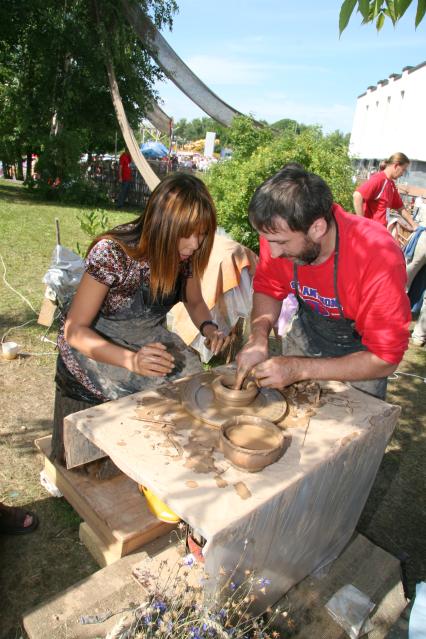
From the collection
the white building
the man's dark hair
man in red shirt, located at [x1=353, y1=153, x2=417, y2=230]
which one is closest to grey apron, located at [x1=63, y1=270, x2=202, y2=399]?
the man's dark hair

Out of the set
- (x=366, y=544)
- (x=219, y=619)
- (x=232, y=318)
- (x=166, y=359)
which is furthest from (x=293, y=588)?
(x=232, y=318)

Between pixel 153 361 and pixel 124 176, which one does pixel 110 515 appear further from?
pixel 124 176

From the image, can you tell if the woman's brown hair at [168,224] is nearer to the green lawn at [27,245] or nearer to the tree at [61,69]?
the green lawn at [27,245]

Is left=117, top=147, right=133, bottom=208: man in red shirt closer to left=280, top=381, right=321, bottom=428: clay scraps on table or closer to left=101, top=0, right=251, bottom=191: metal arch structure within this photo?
left=101, top=0, right=251, bottom=191: metal arch structure

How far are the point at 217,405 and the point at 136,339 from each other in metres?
0.84

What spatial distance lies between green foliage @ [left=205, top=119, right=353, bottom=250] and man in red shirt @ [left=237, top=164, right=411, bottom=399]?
122 inches

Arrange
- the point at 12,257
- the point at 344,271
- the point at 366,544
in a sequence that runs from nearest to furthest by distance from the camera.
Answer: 1. the point at 344,271
2. the point at 366,544
3. the point at 12,257

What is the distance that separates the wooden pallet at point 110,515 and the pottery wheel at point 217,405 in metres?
0.72

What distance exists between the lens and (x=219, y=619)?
57.3 inches

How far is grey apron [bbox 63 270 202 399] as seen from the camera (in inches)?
93.8

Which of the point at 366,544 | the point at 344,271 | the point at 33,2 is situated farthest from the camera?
the point at 33,2

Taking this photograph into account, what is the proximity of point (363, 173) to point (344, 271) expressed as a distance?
31.4 meters

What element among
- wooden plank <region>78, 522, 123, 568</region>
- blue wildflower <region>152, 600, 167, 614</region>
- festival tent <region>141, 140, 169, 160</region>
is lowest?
wooden plank <region>78, 522, 123, 568</region>

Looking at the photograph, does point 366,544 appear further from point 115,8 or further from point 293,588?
point 115,8
